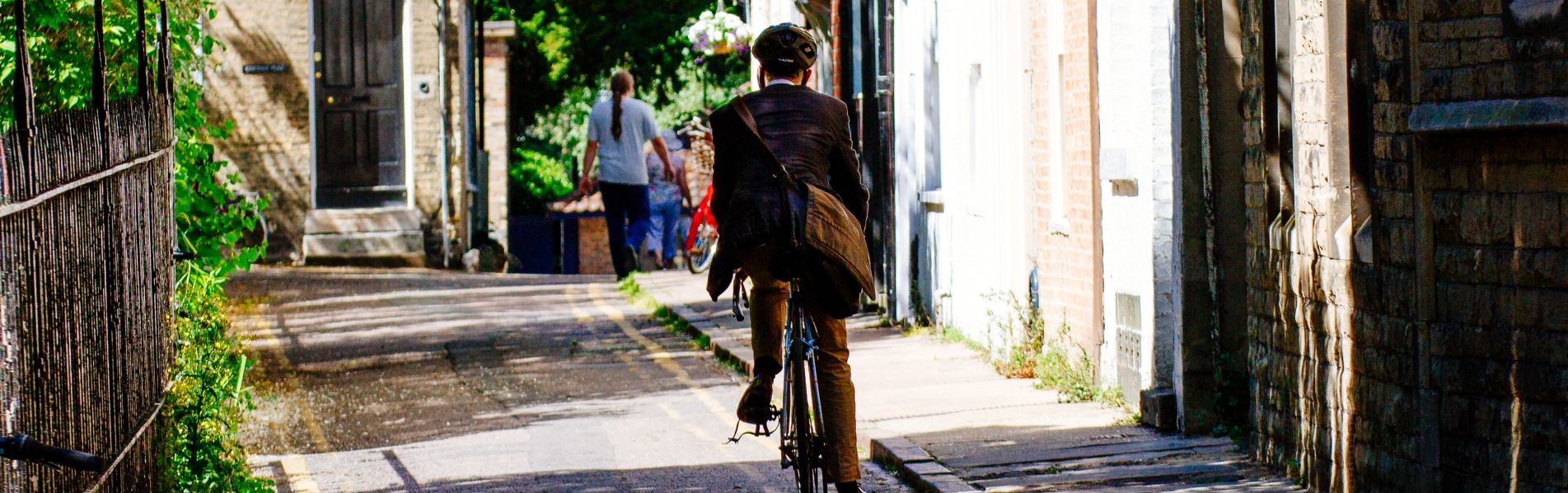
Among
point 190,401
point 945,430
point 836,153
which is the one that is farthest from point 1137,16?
point 190,401

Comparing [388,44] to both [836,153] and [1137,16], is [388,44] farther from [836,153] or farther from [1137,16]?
[836,153]

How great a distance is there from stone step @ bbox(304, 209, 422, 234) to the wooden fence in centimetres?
1504

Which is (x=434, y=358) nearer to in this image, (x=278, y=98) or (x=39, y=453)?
(x=39, y=453)

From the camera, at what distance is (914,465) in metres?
8.13

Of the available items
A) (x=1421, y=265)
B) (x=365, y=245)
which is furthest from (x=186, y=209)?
(x=365, y=245)

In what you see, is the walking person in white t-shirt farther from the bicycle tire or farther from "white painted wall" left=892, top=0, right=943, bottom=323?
"white painted wall" left=892, top=0, right=943, bottom=323

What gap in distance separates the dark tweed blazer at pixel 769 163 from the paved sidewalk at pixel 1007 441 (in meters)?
1.35

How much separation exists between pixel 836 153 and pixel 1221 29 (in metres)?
2.30

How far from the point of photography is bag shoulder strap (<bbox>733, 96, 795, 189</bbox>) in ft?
→ 22.3

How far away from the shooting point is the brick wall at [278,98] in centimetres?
2250

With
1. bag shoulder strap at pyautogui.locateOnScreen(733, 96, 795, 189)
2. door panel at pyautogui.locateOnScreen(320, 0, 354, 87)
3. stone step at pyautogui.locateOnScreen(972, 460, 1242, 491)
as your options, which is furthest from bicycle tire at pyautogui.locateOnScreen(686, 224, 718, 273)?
bag shoulder strap at pyautogui.locateOnScreen(733, 96, 795, 189)

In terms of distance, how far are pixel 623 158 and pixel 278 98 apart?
5766 mm

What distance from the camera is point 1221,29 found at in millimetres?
8508

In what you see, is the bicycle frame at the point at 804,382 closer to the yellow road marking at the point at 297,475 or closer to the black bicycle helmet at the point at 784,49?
the black bicycle helmet at the point at 784,49
